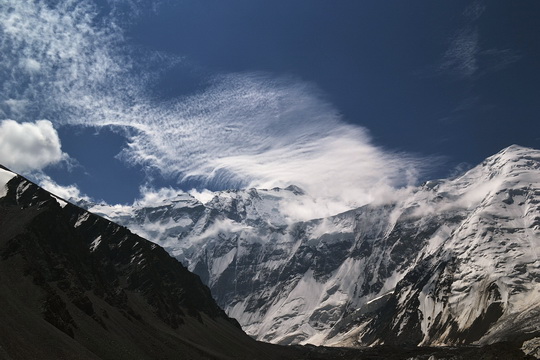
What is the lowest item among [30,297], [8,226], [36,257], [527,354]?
[527,354]

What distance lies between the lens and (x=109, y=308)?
17388 cm

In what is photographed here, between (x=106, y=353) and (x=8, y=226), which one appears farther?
(x=8, y=226)

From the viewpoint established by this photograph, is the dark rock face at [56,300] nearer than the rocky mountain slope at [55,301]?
No

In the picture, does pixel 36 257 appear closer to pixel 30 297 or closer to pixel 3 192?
pixel 30 297

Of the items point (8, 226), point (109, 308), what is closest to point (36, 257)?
point (8, 226)

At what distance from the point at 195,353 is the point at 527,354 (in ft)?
322

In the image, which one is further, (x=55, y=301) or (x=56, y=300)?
(x=56, y=300)

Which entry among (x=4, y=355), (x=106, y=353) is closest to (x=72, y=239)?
(x=106, y=353)

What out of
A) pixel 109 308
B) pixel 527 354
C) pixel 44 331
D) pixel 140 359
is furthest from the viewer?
pixel 109 308

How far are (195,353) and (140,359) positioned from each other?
42.4 m

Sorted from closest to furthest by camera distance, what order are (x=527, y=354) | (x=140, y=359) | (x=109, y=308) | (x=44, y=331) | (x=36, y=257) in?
(x=44, y=331)
(x=527, y=354)
(x=140, y=359)
(x=36, y=257)
(x=109, y=308)

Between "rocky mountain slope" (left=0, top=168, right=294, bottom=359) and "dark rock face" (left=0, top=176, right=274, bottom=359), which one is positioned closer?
"rocky mountain slope" (left=0, top=168, right=294, bottom=359)

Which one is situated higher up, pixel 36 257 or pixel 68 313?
pixel 36 257

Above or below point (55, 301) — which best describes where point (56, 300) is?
above
